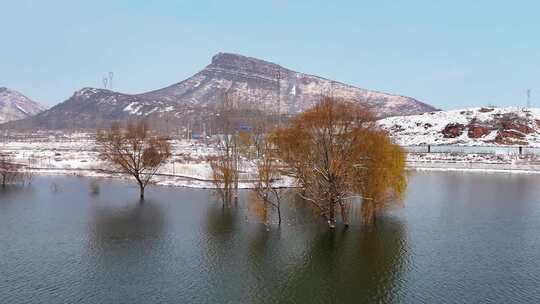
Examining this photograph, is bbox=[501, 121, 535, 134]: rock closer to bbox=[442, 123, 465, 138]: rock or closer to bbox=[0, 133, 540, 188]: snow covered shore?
bbox=[442, 123, 465, 138]: rock

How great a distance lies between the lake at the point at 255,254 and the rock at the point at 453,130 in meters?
105

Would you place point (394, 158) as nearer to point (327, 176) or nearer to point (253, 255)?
point (327, 176)

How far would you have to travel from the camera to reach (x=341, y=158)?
119ft

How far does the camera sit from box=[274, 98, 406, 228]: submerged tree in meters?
36.4

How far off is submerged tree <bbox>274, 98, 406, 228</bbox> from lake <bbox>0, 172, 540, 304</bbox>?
8.83 ft

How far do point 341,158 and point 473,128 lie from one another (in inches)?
5157

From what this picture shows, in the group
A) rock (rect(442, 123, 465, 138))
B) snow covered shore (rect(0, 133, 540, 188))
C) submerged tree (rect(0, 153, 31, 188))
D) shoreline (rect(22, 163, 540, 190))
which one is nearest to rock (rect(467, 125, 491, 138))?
rock (rect(442, 123, 465, 138))

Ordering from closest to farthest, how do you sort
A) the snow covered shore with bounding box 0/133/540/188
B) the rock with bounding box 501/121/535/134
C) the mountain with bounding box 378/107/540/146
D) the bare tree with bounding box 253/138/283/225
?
the bare tree with bounding box 253/138/283/225 < the snow covered shore with bounding box 0/133/540/188 < the mountain with bounding box 378/107/540/146 < the rock with bounding box 501/121/535/134

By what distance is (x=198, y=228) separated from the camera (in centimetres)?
3891

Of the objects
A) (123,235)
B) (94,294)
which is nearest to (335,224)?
(123,235)

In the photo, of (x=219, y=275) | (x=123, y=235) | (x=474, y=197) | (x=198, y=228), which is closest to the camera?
(x=219, y=275)

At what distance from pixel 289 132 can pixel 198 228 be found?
11.7 m

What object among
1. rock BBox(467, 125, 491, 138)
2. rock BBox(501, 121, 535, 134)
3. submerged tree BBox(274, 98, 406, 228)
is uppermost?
rock BBox(501, 121, 535, 134)

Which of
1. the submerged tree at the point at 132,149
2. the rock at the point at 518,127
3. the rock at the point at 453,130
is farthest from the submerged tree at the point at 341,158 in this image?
the rock at the point at 518,127
